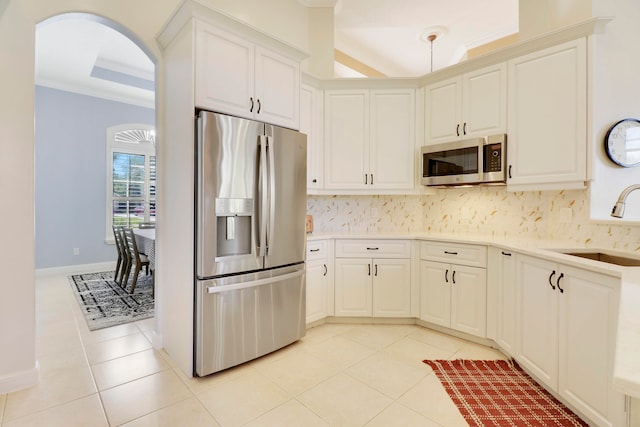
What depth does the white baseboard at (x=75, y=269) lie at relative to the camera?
5.04 meters

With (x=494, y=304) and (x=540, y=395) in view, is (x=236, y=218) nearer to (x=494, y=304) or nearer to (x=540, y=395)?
(x=494, y=304)

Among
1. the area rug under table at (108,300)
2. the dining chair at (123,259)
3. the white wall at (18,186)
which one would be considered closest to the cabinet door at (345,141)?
the white wall at (18,186)

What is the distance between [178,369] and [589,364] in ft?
8.48

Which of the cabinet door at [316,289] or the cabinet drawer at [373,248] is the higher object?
the cabinet drawer at [373,248]

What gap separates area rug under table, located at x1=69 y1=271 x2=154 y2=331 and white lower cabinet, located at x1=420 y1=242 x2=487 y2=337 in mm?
3002

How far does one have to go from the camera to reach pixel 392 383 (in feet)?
6.84

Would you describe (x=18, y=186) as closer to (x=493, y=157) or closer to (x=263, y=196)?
(x=263, y=196)

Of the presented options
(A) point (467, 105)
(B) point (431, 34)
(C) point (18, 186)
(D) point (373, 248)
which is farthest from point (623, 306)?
(B) point (431, 34)

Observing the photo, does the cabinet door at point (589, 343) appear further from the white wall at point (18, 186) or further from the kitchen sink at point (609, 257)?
the white wall at point (18, 186)

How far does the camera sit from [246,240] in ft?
7.50

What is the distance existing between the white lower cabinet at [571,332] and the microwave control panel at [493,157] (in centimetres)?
87

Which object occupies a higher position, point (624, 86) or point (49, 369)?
point (624, 86)

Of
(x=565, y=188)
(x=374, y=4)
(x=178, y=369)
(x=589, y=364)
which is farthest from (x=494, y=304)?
(x=374, y=4)

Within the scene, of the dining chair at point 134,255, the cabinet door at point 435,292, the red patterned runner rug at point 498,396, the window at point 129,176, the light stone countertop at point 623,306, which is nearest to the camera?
the light stone countertop at point 623,306
